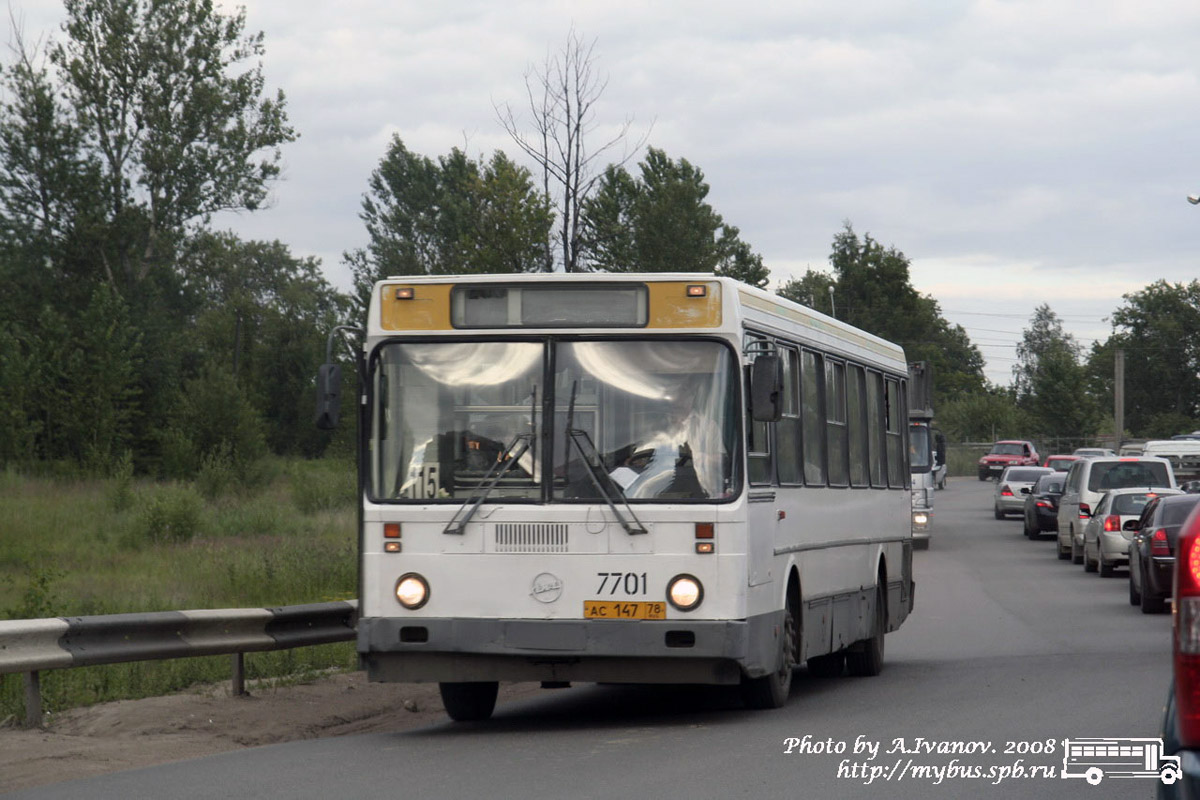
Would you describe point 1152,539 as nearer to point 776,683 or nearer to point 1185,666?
point 776,683

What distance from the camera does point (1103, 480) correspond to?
3117 centimetres

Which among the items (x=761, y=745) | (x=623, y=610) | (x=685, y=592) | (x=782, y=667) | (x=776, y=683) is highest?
(x=685, y=592)

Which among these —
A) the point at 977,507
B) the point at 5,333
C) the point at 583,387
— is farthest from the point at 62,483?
the point at 583,387

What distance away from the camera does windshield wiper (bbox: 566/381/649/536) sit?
9945 mm

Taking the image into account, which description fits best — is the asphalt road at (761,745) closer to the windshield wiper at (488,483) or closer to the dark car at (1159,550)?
the windshield wiper at (488,483)

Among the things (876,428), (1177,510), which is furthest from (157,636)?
(1177,510)

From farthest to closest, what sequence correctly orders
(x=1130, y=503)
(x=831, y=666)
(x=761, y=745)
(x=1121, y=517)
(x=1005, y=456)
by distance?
(x=1005, y=456) → (x=1121, y=517) → (x=1130, y=503) → (x=831, y=666) → (x=761, y=745)

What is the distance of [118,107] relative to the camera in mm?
55375

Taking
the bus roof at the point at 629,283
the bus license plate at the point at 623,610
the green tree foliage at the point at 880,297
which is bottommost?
the bus license plate at the point at 623,610

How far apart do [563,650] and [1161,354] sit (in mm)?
119824

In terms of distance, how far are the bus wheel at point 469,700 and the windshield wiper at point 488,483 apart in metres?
1.38

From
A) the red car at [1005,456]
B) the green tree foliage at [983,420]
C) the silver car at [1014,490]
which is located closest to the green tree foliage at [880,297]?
the green tree foliage at [983,420]

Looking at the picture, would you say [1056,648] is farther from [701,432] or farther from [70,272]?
[70,272]

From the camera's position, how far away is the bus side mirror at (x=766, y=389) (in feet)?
32.8
